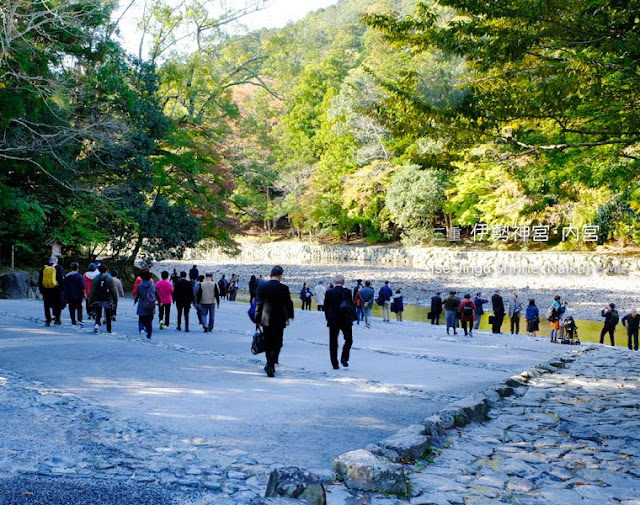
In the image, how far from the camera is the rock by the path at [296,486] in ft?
13.1

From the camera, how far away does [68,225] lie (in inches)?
915

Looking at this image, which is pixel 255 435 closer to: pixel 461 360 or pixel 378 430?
pixel 378 430

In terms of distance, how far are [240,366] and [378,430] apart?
396 cm

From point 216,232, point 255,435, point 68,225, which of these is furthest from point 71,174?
point 255,435

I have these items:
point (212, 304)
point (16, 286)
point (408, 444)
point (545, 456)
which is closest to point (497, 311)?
point (212, 304)

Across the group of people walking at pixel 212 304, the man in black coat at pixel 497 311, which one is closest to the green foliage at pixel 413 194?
the group of people walking at pixel 212 304

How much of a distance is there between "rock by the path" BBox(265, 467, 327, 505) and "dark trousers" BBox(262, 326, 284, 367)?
4297 millimetres

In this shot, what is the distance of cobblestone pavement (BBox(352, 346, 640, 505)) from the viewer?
445 centimetres

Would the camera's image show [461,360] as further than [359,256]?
No

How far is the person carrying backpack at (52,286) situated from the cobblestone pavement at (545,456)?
387 inches

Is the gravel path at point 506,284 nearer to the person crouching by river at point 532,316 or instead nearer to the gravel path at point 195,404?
the person crouching by river at point 532,316

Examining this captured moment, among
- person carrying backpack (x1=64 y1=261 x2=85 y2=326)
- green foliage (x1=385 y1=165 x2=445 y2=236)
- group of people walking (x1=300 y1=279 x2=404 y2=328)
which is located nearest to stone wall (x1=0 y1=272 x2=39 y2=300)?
person carrying backpack (x1=64 y1=261 x2=85 y2=326)

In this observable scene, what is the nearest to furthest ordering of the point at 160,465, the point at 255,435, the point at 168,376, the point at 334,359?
the point at 160,465
the point at 255,435
the point at 168,376
the point at 334,359

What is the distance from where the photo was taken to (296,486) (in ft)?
13.1
